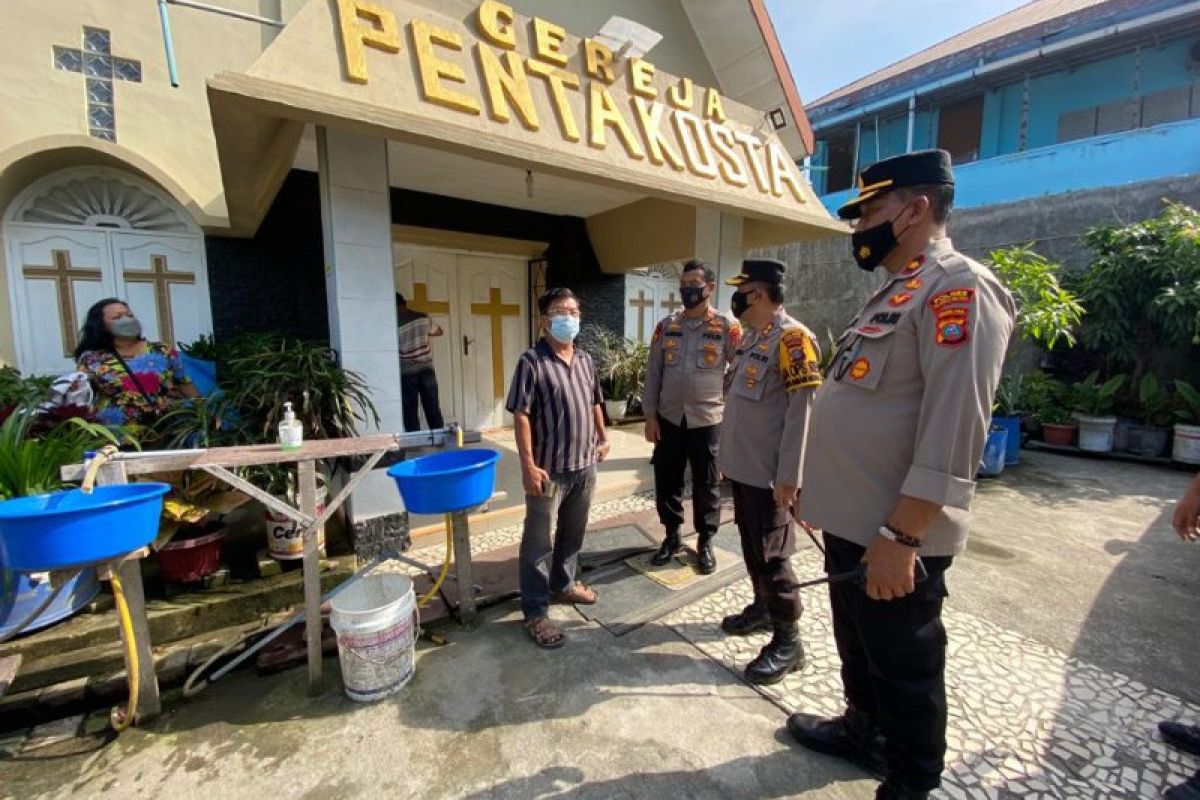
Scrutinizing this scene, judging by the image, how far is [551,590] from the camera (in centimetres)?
271

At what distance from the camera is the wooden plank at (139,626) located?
1770mm

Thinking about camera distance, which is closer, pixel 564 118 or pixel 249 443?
pixel 249 443

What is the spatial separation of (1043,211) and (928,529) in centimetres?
834

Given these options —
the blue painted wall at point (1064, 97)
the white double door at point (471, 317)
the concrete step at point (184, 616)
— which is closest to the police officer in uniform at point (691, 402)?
the concrete step at point (184, 616)

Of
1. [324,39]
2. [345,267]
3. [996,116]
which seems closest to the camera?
[324,39]

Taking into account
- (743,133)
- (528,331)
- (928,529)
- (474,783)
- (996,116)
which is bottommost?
(474,783)

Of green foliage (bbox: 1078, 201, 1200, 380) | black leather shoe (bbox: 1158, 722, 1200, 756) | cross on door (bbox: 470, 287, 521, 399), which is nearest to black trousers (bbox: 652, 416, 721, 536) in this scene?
black leather shoe (bbox: 1158, 722, 1200, 756)

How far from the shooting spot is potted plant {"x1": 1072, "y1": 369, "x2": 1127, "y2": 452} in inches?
223

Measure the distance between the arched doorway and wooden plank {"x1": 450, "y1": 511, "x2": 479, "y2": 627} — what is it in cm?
323

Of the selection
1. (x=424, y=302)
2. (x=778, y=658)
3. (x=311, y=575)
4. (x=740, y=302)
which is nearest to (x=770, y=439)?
(x=740, y=302)

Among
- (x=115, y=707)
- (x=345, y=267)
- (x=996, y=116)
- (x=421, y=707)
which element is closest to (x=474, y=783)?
(x=421, y=707)

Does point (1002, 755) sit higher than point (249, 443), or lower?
lower

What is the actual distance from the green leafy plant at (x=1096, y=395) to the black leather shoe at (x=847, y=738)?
20.7 feet

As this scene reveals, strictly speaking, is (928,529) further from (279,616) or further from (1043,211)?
(1043,211)
